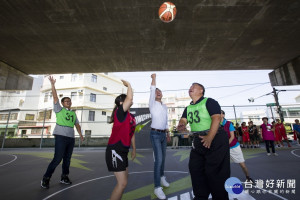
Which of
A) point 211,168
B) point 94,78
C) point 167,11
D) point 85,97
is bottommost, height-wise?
point 211,168

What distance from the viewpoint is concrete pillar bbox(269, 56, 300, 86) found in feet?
33.8

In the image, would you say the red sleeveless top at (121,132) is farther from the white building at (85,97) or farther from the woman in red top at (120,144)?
the white building at (85,97)

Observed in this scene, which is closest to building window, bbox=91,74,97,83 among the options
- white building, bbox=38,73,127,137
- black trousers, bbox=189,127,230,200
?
white building, bbox=38,73,127,137

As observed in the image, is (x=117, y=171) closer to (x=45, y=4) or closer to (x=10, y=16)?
(x=45, y=4)

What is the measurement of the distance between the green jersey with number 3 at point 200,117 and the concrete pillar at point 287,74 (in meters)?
11.3

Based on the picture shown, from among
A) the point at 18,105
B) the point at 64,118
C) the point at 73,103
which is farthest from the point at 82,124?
the point at 64,118

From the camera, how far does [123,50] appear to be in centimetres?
931

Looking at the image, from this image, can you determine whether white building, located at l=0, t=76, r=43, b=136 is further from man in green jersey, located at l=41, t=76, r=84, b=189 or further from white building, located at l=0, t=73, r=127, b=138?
man in green jersey, located at l=41, t=76, r=84, b=189

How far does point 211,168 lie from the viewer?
2250 mm

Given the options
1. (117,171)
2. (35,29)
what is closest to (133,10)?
(35,29)

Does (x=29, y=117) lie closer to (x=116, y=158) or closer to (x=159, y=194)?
(x=159, y=194)

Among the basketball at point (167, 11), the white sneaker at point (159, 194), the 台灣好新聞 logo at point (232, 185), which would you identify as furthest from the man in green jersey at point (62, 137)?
the basketball at point (167, 11)

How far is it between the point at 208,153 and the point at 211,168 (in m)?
0.20

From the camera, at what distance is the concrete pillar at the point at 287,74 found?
1030 centimetres
